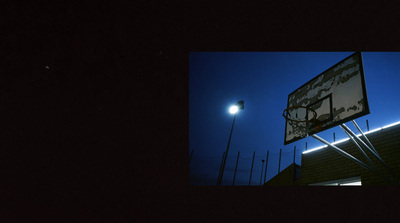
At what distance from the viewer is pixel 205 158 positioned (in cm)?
2120

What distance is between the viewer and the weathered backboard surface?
2898 mm

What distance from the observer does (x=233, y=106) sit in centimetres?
600

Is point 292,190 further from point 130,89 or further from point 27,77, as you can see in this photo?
point 27,77

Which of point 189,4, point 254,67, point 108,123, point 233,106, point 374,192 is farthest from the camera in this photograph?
point 254,67

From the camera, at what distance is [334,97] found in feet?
10.4

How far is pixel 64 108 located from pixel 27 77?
38 cm

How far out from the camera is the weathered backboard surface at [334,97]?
114 inches

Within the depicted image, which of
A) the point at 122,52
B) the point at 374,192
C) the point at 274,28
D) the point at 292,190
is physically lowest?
the point at 292,190

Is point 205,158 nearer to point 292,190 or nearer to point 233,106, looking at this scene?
point 233,106

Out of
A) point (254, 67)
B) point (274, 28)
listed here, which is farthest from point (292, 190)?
point (254, 67)

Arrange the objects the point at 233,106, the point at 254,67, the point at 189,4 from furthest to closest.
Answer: the point at 254,67
the point at 233,106
the point at 189,4

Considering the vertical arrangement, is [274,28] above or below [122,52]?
above

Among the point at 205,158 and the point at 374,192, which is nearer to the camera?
the point at 374,192

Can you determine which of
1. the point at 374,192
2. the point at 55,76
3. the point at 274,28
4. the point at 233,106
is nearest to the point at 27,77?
the point at 55,76
